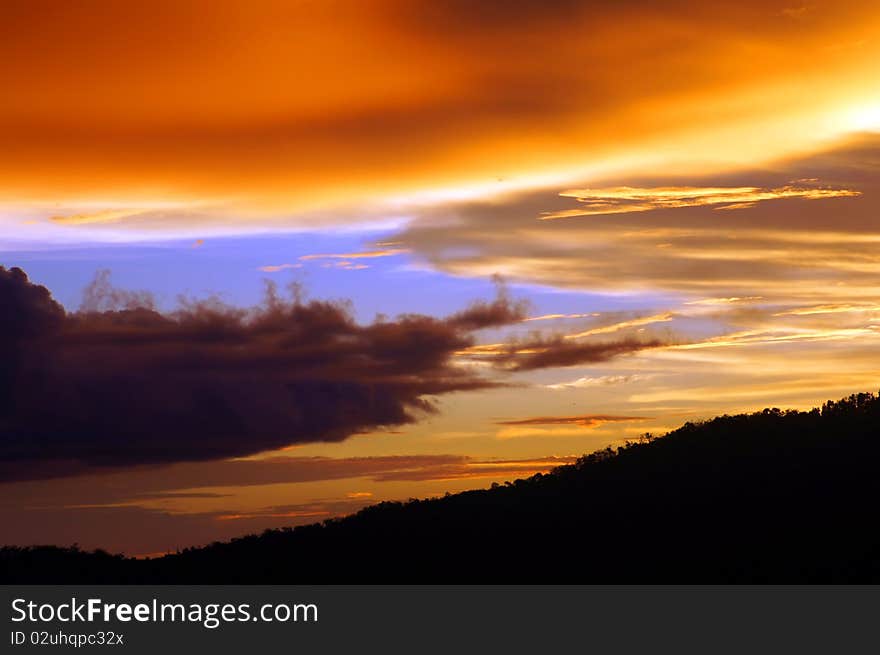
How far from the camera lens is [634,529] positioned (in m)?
99.1

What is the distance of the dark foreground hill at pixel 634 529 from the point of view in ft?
289

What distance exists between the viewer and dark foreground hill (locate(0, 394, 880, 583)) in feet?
289

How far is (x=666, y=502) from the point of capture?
104 m

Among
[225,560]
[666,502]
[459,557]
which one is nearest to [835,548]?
[666,502]
